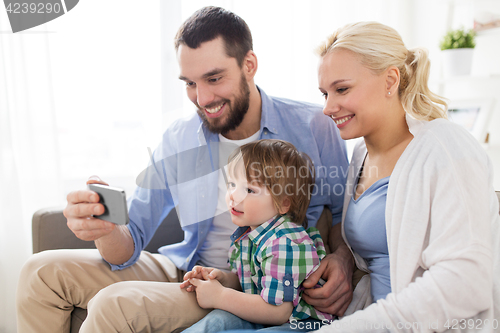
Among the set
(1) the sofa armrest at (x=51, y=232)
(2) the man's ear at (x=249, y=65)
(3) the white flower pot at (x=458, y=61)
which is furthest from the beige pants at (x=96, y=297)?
(3) the white flower pot at (x=458, y=61)

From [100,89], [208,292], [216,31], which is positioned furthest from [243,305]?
[100,89]

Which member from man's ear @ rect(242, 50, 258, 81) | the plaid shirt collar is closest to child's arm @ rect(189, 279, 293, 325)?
the plaid shirt collar

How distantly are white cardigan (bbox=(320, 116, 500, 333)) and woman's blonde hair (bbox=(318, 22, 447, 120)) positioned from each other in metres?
0.12

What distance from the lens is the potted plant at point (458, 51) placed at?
6.57 feet

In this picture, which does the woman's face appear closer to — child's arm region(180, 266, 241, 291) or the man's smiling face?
the man's smiling face

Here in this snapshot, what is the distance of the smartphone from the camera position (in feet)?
3.15

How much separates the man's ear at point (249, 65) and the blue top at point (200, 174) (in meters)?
0.10

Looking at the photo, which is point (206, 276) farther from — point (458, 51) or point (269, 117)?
point (458, 51)

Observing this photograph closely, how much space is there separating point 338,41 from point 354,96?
17 centimetres

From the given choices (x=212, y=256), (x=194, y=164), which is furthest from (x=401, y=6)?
(x=212, y=256)

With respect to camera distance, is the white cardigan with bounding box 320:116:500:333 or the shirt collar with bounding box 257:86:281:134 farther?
the shirt collar with bounding box 257:86:281:134

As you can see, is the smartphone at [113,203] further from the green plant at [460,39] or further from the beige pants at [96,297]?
the green plant at [460,39]

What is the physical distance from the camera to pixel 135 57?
6.32ft

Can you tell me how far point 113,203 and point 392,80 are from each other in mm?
846
